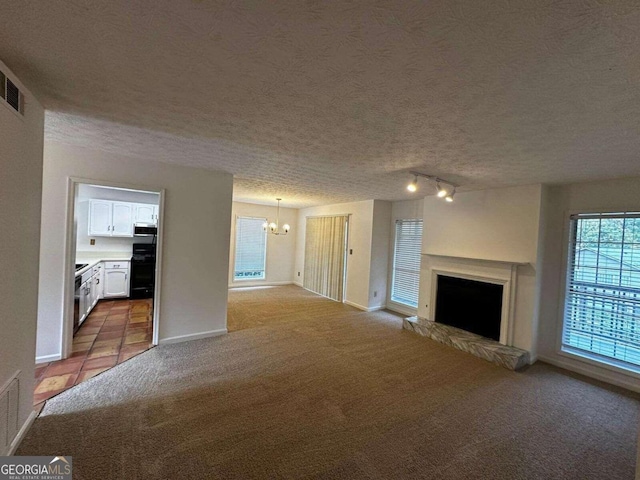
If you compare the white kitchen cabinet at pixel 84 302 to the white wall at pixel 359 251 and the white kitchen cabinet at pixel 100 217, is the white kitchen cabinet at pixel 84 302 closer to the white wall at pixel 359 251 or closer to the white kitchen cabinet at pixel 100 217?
the white kitchen cabinet at pixel 100 217

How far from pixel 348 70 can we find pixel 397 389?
293cm

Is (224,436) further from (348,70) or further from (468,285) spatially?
(468,285)

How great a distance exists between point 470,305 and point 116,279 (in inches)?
269

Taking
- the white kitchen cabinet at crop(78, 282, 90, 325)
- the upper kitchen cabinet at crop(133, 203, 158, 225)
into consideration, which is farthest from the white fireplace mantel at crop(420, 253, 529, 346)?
the upper kitchen cabinet at crop(133, 203, 158, 225)

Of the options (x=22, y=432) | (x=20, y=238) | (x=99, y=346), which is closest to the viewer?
(x=20, y=238)

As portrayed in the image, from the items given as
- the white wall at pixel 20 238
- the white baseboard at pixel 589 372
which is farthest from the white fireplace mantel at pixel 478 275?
the white wall at pixel 20 238


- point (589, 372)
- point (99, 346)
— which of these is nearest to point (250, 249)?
point (99, 346)

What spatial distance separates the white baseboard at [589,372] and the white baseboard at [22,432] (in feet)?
18.3

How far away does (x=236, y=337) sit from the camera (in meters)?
3.99

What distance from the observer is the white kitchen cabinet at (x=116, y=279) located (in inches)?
218

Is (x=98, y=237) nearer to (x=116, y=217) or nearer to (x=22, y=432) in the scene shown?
(x=116, y=217)

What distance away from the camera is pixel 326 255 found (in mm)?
7180

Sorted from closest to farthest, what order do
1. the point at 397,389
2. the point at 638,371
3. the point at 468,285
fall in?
the point at 397,389
the point at 638,371
the point at 468,285

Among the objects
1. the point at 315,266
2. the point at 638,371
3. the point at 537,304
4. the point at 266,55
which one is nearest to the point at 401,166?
Answer: the point at 266,55
